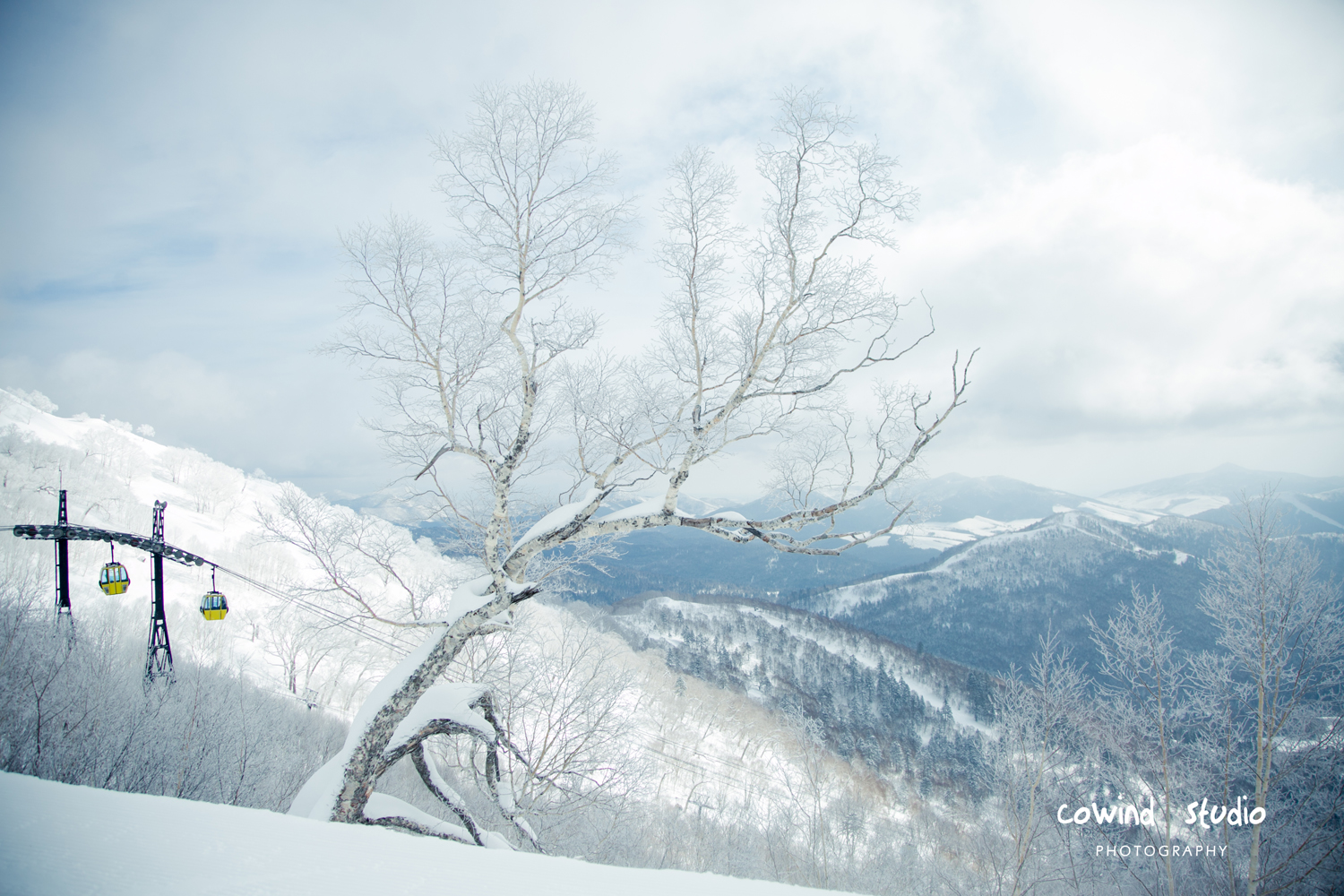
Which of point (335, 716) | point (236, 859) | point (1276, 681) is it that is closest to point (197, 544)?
point (335, 716)

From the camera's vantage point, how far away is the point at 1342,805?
12.1m

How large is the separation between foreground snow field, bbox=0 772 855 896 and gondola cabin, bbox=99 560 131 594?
48.1 ft

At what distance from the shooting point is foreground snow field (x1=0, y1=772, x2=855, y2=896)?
5.74 ft

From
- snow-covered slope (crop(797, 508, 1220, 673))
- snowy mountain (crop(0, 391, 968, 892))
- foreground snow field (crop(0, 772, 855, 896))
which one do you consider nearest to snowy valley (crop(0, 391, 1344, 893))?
foreground snow field (crop(0, 772, 855, 896))

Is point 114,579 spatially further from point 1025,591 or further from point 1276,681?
point 1025,591

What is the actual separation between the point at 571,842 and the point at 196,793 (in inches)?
448

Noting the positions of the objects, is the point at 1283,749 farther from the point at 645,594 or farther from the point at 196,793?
the point at 645,594

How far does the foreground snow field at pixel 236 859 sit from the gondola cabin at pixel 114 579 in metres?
14.7

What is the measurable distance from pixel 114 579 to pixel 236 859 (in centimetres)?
1626

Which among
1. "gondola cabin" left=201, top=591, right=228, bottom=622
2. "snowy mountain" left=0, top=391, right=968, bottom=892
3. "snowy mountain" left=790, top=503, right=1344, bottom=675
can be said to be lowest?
"snowy mountain" left=790, top=503, right=1344, bottom=675

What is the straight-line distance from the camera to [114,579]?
1275 cm

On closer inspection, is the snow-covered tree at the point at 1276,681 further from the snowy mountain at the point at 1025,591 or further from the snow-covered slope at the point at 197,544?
the snowy mountain at the point at 1025,591

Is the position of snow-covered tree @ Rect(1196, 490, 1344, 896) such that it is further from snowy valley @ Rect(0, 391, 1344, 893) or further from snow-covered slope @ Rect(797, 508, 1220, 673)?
snow-covered slope @ Rect(797, 508, 1220, 673)

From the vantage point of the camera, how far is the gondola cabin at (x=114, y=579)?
1253cm
